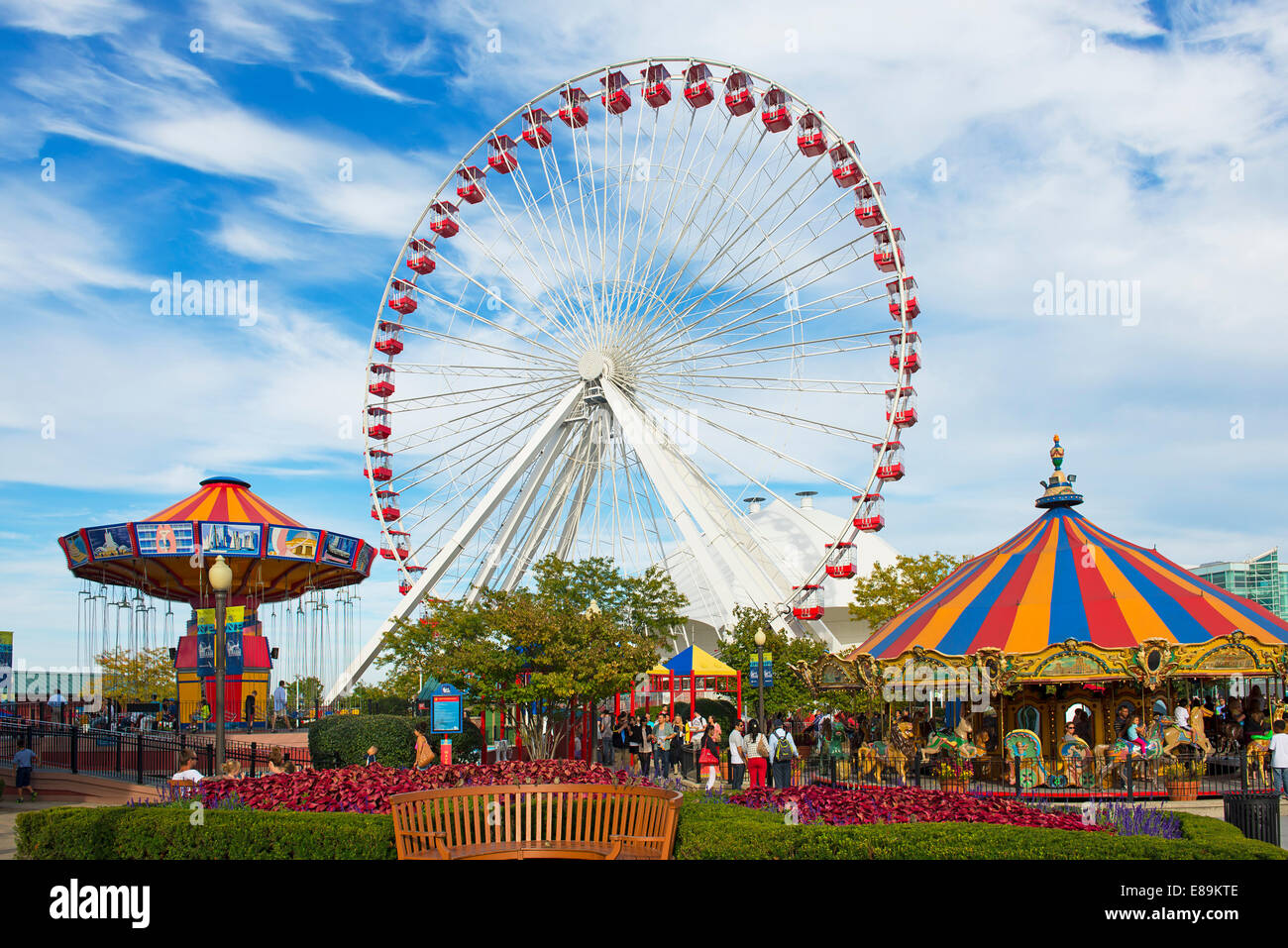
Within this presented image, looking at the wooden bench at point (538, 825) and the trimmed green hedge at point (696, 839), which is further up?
the wooden bench at point (538, 825)

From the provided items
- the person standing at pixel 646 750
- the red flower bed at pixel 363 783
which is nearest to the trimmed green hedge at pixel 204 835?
the red flower bed at pixel 363 783

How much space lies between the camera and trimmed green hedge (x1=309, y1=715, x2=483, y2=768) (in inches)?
840

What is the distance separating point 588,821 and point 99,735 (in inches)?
647

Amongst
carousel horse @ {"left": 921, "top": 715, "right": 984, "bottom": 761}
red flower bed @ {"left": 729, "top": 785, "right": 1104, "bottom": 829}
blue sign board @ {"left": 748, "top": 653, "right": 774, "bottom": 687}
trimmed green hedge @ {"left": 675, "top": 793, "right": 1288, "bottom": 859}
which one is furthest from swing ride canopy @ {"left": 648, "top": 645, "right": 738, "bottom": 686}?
trimmed green hedge @ {"left": 675, "top": 793, "right": 1288, "bottom": 859}

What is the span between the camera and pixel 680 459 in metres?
33.1

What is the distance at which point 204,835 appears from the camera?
934 centimetres

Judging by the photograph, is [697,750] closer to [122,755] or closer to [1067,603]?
[1067,603]

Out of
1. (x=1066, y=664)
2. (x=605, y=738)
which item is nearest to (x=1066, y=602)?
(x=1066, y=664)

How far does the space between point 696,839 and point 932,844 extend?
176 cm

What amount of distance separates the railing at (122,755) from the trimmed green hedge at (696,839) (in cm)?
1024

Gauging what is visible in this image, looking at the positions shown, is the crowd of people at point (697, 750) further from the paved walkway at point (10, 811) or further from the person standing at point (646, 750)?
the paved walkway at point (10, 811)

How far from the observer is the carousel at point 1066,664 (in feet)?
61.4

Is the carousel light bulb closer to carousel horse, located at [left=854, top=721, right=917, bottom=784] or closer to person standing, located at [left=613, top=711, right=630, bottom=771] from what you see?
carousel horse, located at [left=854, top=721, right=917, bottom=784]
